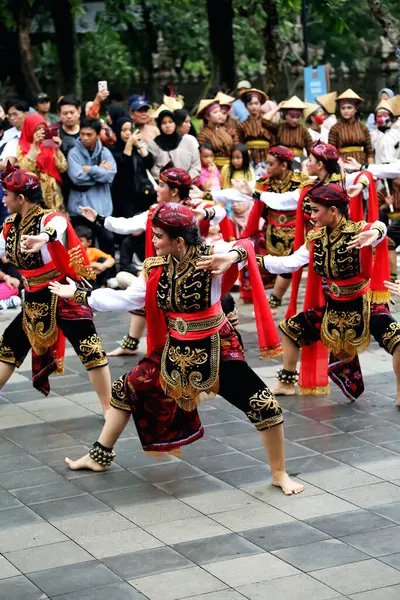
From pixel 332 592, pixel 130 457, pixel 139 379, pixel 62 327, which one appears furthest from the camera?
pixel 62 327

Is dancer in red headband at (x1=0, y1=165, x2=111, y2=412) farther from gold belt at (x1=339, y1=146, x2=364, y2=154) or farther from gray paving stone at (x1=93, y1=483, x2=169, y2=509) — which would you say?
gold belt at (x1=339, y1=146, x2=364, y2=154)

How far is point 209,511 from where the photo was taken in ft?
19.3

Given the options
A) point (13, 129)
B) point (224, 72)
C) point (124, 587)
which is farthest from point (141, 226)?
point (224, 72)

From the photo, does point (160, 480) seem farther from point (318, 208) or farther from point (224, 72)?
point (224, 72)

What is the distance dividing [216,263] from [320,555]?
5.15ft

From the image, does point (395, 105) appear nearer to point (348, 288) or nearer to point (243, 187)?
point (243, 187)

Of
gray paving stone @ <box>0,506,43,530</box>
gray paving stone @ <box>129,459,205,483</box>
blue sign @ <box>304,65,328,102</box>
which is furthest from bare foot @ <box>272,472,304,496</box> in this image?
blue sign @ <box>304,65,328,102</box>

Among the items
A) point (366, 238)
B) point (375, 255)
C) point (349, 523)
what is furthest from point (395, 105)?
point (349, 523)

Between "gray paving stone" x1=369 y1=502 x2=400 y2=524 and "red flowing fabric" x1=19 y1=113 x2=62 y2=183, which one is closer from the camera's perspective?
"gray paving stone" x1=369 y1=502 x2=400 y2=524

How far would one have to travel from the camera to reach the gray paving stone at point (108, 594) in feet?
15.8

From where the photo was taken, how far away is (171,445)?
6.33 metres

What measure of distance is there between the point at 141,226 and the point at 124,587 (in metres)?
3.69

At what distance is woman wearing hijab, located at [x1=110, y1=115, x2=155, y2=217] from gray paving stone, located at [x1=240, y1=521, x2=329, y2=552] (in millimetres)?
7764

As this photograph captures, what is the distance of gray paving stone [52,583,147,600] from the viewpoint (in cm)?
480
